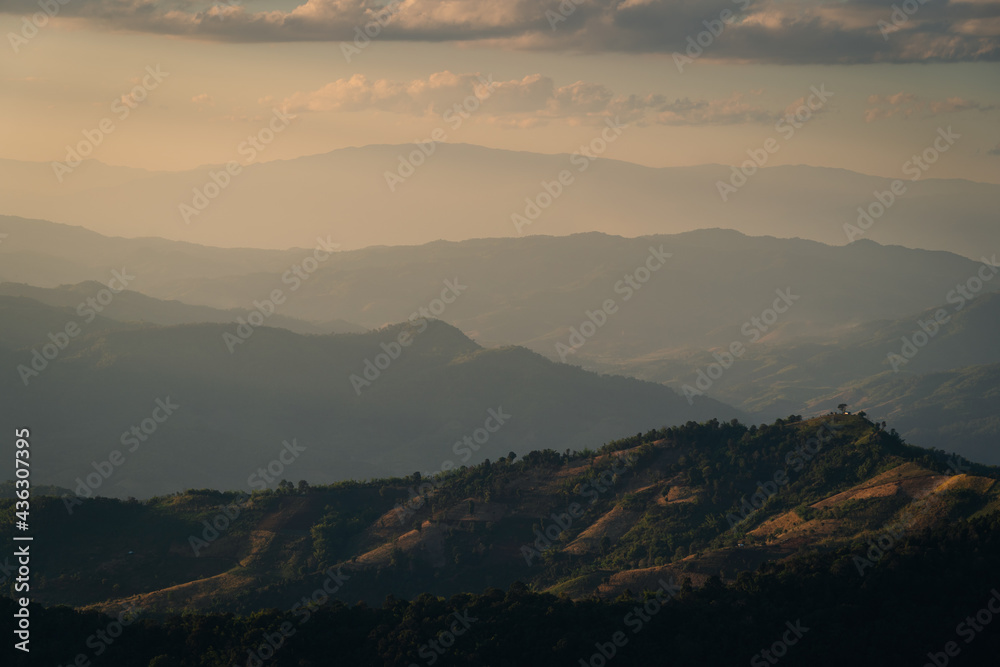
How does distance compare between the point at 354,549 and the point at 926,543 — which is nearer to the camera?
the point at 926,543

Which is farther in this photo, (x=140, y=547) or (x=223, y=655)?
(x=140, y=547)

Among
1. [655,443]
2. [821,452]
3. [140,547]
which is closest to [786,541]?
[821,452]

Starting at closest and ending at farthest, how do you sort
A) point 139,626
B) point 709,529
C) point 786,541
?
point 139,626, point 786,541, point 709,529

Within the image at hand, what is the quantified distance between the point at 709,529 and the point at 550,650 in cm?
4164

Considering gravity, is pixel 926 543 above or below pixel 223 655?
below

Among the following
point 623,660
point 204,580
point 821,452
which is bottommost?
point 821,452

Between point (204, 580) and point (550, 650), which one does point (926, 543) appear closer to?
point (550, 650)

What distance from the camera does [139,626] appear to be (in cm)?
6994

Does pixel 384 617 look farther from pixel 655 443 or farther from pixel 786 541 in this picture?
pixel 655 443

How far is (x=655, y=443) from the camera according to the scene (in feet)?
387

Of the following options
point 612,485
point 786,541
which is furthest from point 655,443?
point 786,541

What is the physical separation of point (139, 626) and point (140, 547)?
36919 mm

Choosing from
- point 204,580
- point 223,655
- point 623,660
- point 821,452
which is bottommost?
point 821,452

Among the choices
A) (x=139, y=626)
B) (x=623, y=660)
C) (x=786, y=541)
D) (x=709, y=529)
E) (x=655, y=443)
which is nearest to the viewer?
(x=623, y=660)
